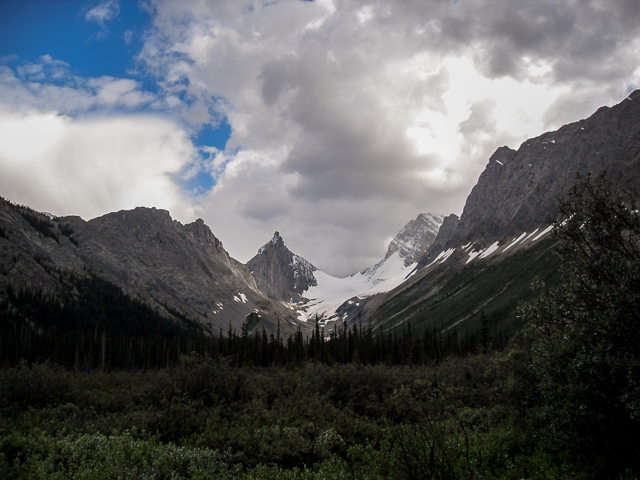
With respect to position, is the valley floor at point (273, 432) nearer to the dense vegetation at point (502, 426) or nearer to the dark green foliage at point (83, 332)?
the dense vegetation at point (502, 426)

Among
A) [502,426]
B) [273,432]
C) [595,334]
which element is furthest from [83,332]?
[595,334]

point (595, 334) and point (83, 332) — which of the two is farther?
point (83, 332)

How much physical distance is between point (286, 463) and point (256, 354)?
349ft

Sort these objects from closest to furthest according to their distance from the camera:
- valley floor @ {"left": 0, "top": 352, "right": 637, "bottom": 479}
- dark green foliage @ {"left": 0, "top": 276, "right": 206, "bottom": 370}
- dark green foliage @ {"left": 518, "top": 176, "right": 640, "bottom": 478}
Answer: dark green foliage @ {"left": 518, "top": 176, "right": 640, "bottom": 478}
valley floor @ {"left": 0, "top": 352, "right": 637, "bottom": 479}
dark green foliage @ {"left": 0, "top": 276, "right": 206, "bottom": 370}

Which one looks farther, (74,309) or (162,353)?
(74,309)

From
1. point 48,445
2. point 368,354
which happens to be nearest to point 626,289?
point 48,445

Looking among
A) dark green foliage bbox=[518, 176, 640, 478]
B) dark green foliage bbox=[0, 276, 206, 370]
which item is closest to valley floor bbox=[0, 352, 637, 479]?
dark green foliage bbox=[518, 176, 640, 478]

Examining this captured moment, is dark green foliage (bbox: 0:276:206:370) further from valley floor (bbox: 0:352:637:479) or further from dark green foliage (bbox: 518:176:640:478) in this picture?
dark green foliage (bbox: 518:176:640:478)

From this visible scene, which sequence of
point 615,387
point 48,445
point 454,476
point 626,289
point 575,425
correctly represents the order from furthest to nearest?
point 48,445 → point 575,425 → point 615,387 → point 626,289 → point 454,476

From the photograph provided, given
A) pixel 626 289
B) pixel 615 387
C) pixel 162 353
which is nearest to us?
pixel 626 289

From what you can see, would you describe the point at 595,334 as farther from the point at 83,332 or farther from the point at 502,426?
the point at 83,332

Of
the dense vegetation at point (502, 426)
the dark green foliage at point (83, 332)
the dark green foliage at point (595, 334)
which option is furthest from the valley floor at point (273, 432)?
the dark green foliage at point (83, 332)

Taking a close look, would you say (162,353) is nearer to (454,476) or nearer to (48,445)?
(48,445)

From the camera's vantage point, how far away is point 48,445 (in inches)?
641
